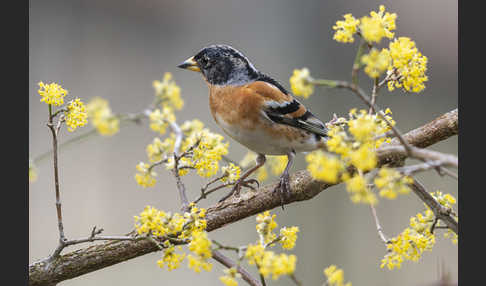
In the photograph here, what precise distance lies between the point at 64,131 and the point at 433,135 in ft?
6.87

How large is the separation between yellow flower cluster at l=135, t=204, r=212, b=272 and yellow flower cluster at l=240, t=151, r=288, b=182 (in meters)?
0.68

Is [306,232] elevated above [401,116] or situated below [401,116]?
below

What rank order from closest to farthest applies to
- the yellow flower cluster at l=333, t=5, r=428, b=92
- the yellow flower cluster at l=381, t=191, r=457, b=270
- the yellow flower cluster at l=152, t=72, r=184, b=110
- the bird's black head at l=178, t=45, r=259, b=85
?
the yellow flower cluster at l=333, t=5, r=428, b=92, the yellow flower cluster at l=152, t=72, r=184, b=110, the yellow flower cluster at l=381, t=191, r=457, b=270, the bird's black head at l=178, t=45, r=259, b=85

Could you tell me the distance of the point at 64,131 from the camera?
287 cm

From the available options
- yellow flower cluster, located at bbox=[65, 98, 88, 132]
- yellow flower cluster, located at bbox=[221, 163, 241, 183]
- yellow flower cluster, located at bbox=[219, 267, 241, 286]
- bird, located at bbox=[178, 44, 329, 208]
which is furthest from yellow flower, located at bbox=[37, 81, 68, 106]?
bird, located at bbox=[178, 44, 329, 208]

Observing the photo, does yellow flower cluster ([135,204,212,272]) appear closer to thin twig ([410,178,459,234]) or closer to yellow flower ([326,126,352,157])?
yellow flower ([326,126,352,157])

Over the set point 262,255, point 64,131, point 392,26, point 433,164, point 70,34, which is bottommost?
point 262,255

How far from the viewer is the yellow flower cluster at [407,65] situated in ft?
3.61

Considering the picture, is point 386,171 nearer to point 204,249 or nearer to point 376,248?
point 204,249

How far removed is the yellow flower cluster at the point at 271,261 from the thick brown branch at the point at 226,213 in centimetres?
48

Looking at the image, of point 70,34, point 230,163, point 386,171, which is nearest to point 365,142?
point 386,171

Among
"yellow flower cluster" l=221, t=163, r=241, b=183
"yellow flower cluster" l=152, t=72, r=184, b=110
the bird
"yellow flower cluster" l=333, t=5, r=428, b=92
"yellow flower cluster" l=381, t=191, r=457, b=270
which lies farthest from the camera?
the bird

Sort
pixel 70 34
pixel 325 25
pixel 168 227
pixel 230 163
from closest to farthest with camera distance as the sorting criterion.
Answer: pixel 168 227 < pixel 230 163 < pixel 70 34 < pixel 325 25

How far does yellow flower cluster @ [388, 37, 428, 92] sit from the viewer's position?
1.10m
